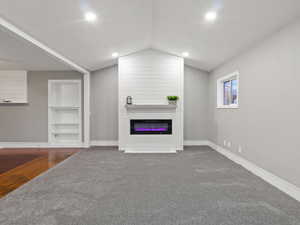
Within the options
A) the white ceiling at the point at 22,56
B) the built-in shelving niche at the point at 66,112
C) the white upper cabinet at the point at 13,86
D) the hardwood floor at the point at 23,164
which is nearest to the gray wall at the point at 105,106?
the built-in shelving niche at the point at 66,112

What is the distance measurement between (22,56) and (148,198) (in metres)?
4.50

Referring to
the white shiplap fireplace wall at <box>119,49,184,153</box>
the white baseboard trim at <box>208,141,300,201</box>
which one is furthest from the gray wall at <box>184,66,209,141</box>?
the white baseboard trim at <box>208,141,300,201</box>

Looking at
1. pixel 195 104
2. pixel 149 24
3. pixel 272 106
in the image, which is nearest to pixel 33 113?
pixel 149 24

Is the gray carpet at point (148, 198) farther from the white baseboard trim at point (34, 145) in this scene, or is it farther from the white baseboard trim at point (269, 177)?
the white baseboard trim at point (34, 145)

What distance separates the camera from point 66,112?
6.54 m

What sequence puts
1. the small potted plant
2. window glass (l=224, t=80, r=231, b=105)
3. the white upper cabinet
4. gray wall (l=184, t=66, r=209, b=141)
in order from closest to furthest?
window glass (l=224, t=80, r=231, b=105)
the small potted plant
the white upper cabinet
gray wall (l=184, t=66, r=209, b=141)

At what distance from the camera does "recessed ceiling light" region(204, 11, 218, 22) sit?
3078mm

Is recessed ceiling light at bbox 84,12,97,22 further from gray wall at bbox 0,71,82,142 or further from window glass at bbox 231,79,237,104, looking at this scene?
window glass at bbox 231,79,237,104

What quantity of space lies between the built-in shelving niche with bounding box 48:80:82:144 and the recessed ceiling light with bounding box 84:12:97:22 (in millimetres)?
3420

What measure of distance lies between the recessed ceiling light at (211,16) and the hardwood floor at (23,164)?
13.2ft

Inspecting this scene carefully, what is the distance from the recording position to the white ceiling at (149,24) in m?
2.58

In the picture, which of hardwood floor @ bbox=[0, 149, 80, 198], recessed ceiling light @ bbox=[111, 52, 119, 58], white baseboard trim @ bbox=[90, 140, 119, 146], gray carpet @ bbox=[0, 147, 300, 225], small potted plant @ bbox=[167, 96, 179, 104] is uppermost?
recessed ceiling light @ bbox=[111, 52, 119, 58]

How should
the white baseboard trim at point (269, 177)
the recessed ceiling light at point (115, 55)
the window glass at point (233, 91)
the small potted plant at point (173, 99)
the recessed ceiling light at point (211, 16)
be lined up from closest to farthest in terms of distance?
the white baseboard trim at point (269, 177), the recessed ceiling light at point (211, 16), the window glass at point (233, 91), the recessed ceiling light at point (115, 55), the small potted plant at point (173, 99)

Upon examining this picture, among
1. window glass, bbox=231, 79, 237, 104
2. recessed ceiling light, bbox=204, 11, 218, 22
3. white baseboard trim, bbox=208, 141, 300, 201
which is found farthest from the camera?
window glass, bbox=231, 79, 237, 104
